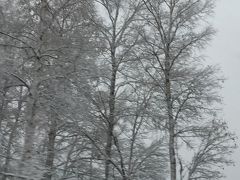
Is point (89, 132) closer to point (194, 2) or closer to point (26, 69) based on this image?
point (26, 69)

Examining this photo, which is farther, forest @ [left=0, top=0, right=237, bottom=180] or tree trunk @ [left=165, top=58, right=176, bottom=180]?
tree trunk @ [left=165, top=58, right=176, bottom=180]

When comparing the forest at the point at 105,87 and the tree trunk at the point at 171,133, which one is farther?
the tree trunk at the point at 171,133

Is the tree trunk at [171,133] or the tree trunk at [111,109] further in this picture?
the tree trunk at [171,133]

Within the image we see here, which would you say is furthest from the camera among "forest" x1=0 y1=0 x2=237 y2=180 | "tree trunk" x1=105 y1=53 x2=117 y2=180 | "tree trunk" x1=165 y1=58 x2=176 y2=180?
"tree trunk" x1=165 y1=58 x2=176 y2=180

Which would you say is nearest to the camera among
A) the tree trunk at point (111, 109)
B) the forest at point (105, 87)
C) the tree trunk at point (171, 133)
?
the forest at point (105, 87)

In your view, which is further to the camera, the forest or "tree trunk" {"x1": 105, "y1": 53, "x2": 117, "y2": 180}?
"tree trunk" {"x1": 105, "y1": 53, "x2": 117, "y2": 180}

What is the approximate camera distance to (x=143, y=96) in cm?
2130

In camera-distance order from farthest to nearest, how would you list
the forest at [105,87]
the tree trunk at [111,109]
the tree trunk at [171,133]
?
the tree trunk at [171,133] → the tree trunk at [111,109] → the forest at [105,87]

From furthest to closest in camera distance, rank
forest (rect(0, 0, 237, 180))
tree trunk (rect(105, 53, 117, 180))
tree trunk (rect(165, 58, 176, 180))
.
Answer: tree trunk (rect(165, 58, 176, 180)) → tree trunk (rect(105, 53, 117, 180)) → forest (rect(0, 0, 237, 180))

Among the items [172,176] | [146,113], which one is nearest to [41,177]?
[146,113]

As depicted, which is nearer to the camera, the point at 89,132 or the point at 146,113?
the point at 89,132

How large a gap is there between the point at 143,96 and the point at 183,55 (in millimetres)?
3265

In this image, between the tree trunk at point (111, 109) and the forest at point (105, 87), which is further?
the tree trunk at point (111, 109)

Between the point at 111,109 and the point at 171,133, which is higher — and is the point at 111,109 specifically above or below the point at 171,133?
above
